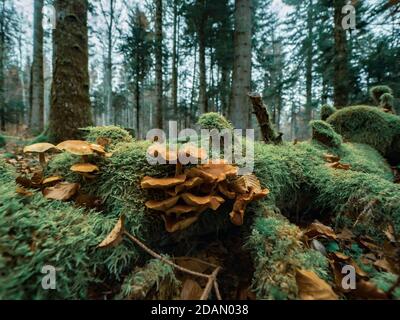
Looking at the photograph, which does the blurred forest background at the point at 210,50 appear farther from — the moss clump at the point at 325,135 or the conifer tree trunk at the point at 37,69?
the moss clump at the point at 325,135

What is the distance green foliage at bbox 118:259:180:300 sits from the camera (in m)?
1.17

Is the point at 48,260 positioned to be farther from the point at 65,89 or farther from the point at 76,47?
the point at 76,47

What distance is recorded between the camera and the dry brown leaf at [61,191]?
158 cm

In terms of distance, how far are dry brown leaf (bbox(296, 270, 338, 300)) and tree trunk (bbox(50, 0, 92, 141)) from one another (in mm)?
3462

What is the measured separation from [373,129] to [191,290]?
14.1 feet

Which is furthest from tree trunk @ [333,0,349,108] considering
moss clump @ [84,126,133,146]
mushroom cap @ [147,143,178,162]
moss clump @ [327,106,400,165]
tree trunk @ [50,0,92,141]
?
mushroom cap @ [147,143,178,162]

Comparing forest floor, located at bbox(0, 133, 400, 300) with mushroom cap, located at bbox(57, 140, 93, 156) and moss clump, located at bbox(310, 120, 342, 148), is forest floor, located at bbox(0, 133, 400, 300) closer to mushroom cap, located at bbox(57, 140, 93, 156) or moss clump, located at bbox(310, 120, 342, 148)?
mushroom cap, located at bbox(57, 140, 93, 156)

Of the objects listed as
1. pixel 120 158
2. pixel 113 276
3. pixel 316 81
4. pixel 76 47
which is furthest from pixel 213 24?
pixel 113 276

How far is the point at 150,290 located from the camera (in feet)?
4.00

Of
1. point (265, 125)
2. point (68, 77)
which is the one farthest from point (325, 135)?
point (68, 77)

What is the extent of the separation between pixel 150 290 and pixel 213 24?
1380 centimetres

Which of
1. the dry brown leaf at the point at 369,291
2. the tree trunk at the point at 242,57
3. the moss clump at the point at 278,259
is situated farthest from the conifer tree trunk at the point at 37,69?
the dry brown leaf at the point at 369,291

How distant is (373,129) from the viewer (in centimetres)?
417
